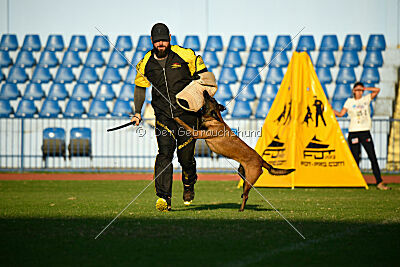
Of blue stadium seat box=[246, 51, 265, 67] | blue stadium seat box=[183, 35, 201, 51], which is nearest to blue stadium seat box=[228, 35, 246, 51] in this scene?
blue stadium seat box=[246, 51, 265, 67]

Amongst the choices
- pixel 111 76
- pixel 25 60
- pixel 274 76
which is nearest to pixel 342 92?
pixel 274 76

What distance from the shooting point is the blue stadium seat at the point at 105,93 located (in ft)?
63.2

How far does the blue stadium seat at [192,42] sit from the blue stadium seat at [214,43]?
0.35 m

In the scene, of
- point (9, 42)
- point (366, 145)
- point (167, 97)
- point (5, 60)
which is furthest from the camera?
point (9, 42)

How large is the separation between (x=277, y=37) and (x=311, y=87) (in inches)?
391

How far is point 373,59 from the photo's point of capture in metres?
19.2

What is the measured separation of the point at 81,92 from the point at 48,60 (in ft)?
6.09

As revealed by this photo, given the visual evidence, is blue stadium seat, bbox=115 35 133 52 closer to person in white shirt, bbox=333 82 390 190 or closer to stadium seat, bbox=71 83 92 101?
stadium seat, bbox=71 83 92 101

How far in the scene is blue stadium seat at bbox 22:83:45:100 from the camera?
19328mm

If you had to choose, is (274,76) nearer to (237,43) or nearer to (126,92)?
(237,43)

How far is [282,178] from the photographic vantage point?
10.4 metres

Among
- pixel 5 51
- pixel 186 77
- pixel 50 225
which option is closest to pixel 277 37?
pixel 5 51

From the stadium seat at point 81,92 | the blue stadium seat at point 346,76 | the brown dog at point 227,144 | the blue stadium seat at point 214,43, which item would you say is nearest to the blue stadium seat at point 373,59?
the blue stadium seat at point 346,76

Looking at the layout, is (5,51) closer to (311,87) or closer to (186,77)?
(311,87)
